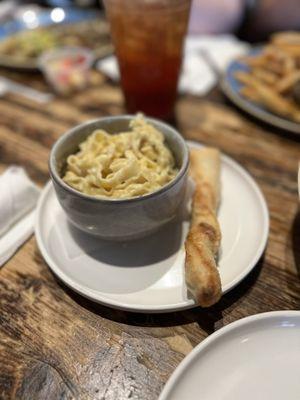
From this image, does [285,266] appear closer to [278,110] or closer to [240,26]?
[278,110]

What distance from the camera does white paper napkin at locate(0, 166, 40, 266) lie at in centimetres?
82

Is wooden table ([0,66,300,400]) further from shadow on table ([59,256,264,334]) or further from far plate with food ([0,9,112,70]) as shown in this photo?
far plate with food ([0,9,112,70])

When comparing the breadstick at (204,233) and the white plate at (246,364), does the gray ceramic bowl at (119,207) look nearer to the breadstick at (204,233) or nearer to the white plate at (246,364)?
the breadstick at (204,233)

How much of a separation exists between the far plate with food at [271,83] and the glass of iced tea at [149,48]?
258 mm

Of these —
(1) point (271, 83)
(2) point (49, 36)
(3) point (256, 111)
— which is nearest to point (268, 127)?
(3) point (256, 111)

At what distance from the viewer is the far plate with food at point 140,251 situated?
674 mm

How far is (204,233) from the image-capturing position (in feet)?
2.34

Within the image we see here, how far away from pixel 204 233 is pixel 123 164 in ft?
0.71

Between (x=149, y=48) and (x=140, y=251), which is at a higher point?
(x=149, y=48)

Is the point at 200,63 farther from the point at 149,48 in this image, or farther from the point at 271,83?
the point at 149,48

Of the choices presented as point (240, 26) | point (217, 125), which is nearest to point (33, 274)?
point (217, 125)

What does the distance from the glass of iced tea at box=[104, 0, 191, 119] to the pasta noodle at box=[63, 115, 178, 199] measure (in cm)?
41

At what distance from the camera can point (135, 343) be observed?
64cm

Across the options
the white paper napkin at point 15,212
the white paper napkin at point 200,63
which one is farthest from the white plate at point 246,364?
the white paper napkin at point 200,63
